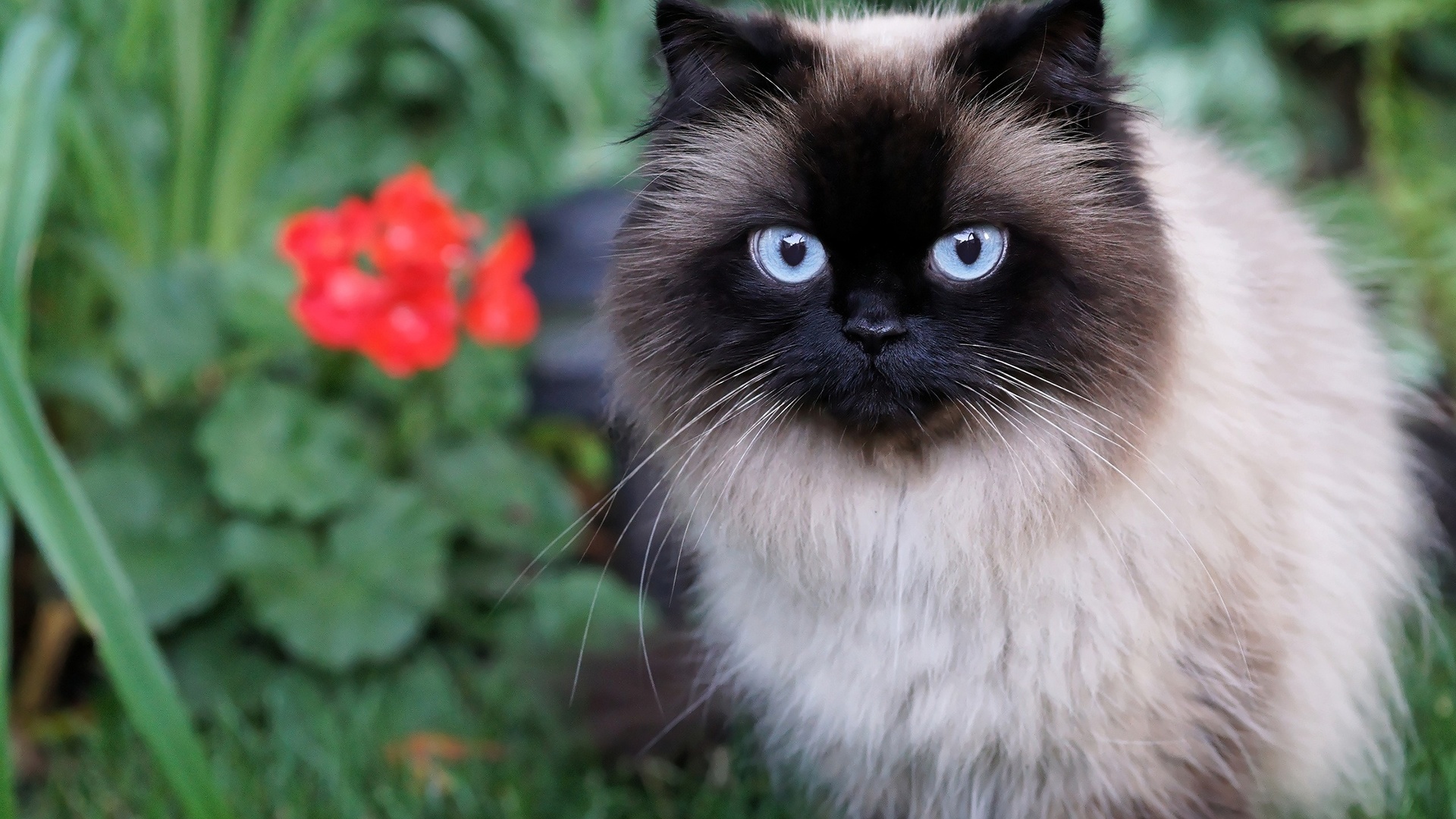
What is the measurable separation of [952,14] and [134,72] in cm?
184

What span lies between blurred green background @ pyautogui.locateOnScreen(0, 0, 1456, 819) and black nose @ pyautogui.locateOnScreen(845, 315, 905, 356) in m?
0.85

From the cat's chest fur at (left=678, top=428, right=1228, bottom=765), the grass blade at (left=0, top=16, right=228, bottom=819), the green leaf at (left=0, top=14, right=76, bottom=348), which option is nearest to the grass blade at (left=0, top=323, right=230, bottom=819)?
the grass blade at (left=0, top=16, right=228, bottom=819)

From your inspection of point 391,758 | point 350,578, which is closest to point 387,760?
point 391,758

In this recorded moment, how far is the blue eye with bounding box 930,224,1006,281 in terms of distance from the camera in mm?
1271

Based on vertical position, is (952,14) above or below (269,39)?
below

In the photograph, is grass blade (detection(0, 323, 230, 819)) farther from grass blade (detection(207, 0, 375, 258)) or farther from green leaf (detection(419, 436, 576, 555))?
grass blade (detection(207, 0, 375, 258))

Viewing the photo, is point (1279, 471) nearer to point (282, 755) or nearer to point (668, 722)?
point (668, 722)

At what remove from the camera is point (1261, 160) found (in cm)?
295

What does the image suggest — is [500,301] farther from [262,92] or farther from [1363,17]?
[1363,17]

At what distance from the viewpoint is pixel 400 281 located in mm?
2328

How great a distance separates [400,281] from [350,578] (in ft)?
Result: 1.95

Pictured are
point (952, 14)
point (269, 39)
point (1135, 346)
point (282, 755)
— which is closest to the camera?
point (1135, 346)

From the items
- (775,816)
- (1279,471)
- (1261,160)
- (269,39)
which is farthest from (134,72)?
(1261,160)

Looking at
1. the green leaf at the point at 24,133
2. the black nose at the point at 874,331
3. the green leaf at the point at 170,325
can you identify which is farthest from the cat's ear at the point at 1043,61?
the green leaf at the point at 170,325
